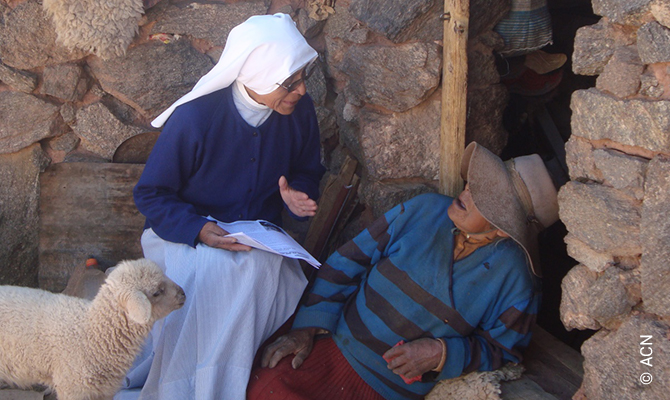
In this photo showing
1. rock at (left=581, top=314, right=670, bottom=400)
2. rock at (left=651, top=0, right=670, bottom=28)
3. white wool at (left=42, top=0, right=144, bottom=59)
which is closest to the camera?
rock at (left=651, top=0, right=670, bottom=28)

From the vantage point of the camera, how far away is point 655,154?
69.1 inches

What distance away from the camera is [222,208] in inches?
112

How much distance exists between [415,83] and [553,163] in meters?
0.77

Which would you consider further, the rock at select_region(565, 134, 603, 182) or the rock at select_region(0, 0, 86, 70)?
the rock at select_region(0, 0, 86, 70)

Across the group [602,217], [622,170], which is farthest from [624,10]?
[602,217]

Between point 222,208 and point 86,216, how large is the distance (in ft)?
3.59

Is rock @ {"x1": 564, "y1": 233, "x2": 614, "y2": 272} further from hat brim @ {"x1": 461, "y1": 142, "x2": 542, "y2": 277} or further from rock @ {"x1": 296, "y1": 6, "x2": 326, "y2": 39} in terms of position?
rock @ {"x1": 296, "y1": 6, "x2": 326, "y2": 39}

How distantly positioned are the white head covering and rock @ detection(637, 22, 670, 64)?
4.44 feet

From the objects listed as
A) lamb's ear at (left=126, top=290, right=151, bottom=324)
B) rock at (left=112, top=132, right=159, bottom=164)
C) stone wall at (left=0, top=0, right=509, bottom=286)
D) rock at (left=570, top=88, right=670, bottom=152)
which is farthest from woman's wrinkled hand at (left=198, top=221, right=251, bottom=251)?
rock at (left=570, top=88, right=670, bottom=152)

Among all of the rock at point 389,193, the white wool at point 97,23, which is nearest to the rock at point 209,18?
the white wool at point 97,23

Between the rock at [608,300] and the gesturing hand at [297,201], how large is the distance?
1.23m

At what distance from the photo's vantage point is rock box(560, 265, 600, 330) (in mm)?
2010

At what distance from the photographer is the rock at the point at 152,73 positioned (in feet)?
11.0

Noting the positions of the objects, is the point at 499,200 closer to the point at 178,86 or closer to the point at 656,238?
the point at 656,238
